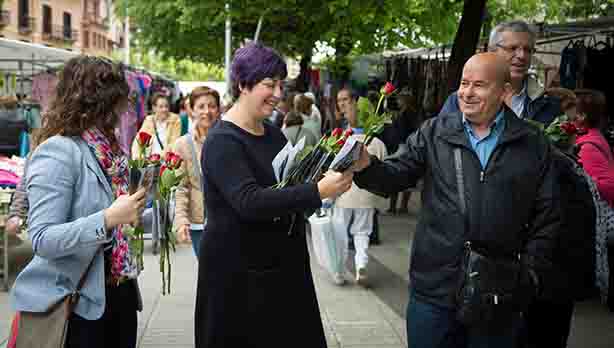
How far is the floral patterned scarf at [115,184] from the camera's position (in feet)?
9.75

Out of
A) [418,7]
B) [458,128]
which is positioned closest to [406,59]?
[418,7]

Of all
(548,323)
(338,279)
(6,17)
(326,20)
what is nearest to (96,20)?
(6,17)

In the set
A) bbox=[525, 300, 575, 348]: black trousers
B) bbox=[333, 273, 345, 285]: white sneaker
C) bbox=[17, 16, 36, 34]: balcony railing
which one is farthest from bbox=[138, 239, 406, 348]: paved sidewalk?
bbox=[17, 16, 36, 34]: balcony railing

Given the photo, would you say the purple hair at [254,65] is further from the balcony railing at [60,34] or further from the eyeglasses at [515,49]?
the balcony railing at [60,34]

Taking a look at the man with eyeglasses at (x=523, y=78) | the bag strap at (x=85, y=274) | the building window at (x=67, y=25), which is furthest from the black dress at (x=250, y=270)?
the building window at (x=67, y=25)

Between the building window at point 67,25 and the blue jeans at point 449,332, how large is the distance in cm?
5536

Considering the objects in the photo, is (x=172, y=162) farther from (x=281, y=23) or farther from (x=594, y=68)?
A: (x=281, y=23)

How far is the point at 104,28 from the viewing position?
66938 millimetres

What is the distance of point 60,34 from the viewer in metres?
53.8

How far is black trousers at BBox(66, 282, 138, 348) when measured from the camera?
295cm

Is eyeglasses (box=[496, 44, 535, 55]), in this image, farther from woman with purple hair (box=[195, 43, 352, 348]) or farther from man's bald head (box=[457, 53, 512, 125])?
woman with purple hair (box=[195, 43, 352, 348])

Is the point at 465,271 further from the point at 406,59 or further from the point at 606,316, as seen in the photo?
the point at 406,59

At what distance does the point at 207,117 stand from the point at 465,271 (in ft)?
11.2

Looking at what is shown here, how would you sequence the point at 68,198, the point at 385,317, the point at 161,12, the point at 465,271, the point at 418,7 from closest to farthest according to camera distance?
the point at 68,198 → the point at 465,271 → the point at 385,317 → the point at 418,7 → the point at 161,12
